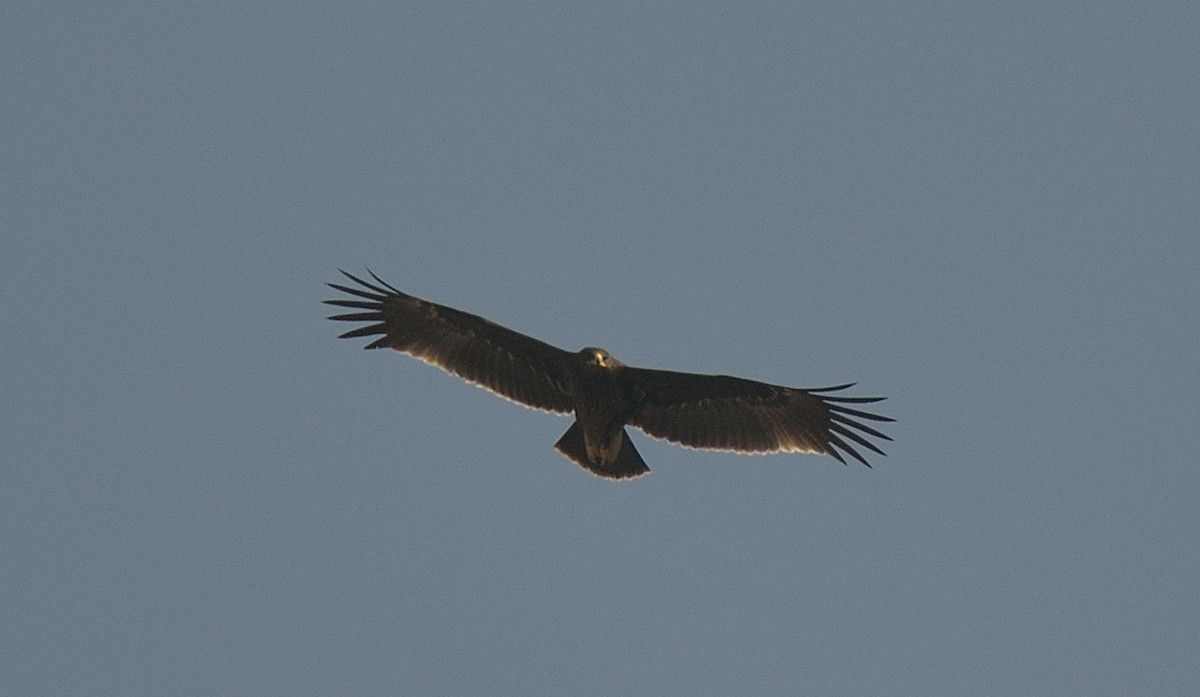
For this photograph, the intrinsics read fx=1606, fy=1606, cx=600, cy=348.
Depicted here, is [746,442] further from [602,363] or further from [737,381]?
[602,363]

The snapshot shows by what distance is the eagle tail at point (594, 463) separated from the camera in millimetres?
15531

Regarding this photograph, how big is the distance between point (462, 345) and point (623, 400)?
70.4 inches

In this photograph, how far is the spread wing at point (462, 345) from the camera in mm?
15625

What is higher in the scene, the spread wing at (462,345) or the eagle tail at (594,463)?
the spread wing at (462,345)

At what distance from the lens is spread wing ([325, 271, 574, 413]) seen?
51.3 feet

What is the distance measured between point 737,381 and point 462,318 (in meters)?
2.74

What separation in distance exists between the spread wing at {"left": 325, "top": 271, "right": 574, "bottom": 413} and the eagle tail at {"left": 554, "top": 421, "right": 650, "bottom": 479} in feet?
1.07

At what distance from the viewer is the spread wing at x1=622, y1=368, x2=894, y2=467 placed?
1542 cm

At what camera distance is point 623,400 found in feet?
49.9

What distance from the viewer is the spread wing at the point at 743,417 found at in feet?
50.6

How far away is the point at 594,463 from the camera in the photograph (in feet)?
50.9

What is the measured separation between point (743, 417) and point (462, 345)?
9.38 ft

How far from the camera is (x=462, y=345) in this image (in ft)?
52.0

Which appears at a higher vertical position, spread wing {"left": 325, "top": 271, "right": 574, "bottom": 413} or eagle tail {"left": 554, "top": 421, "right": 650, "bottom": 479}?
spread wing {"left": 325, "top": 271, "right": 574, "bottom": 413}
